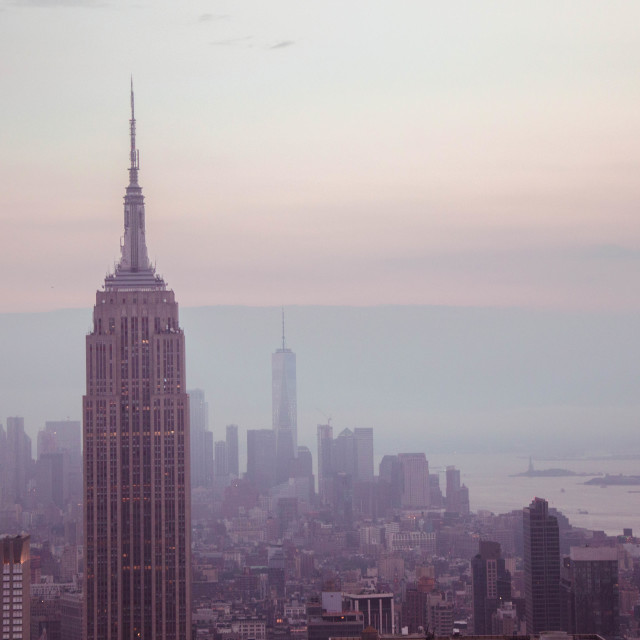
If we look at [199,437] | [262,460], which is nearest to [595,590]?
[199,437]

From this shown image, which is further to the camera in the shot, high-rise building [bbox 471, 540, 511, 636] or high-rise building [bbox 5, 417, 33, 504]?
high-rise building [bbox 5, 417, 33, 504]

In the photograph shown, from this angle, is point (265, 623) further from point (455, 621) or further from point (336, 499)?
point (336, 499)

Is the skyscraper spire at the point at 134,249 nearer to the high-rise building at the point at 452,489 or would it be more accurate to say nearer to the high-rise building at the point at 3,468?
the high-rise building at the point at 3,468

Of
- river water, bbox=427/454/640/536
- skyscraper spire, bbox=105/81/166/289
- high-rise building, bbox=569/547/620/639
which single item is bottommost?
high-rise building, bbox=569/547/620/639

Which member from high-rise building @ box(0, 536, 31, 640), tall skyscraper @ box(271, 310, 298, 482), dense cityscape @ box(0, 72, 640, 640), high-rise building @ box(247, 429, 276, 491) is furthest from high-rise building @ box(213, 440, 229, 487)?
high-rise building @ box(0, 536, 31, 640)

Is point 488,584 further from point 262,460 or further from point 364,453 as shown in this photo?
point 262,460

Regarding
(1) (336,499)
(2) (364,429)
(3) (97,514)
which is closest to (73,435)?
(3) (97,514)

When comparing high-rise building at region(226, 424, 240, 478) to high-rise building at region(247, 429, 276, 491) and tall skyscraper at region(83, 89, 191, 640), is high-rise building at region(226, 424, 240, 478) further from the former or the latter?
tall skyscraper at region(83, 89, 191, 640)
